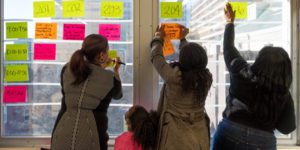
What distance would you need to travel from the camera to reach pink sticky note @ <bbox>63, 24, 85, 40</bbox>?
156cm

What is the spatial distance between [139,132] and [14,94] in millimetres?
973

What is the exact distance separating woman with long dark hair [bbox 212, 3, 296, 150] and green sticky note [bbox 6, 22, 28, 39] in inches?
52.9

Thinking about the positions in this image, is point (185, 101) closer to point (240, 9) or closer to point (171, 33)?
point (171, 33)

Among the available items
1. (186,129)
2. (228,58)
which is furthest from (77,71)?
(228,58)

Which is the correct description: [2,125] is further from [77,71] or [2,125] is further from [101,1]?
[101,1]

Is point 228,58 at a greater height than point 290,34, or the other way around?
point 290,34

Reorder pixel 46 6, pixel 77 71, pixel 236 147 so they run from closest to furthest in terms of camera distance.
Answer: pixel 77 71, pixel 236 147, pixel 46 6

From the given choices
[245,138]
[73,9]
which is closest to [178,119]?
[245,138]

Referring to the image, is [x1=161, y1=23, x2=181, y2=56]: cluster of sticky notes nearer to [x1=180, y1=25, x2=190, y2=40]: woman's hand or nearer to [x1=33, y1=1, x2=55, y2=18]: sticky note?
[x1=180, y1=25, x2=190, y2=40]: woman's hand

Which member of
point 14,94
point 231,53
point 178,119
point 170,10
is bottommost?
point 178,119

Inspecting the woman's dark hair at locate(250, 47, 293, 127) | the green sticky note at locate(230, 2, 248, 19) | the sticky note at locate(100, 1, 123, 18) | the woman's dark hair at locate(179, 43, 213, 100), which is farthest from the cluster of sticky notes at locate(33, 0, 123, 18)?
the woman's dark hair at locate(250, 47, 293, 127)

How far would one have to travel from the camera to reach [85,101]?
1146 mm

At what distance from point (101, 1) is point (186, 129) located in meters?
1.01

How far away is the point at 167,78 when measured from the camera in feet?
3.92
